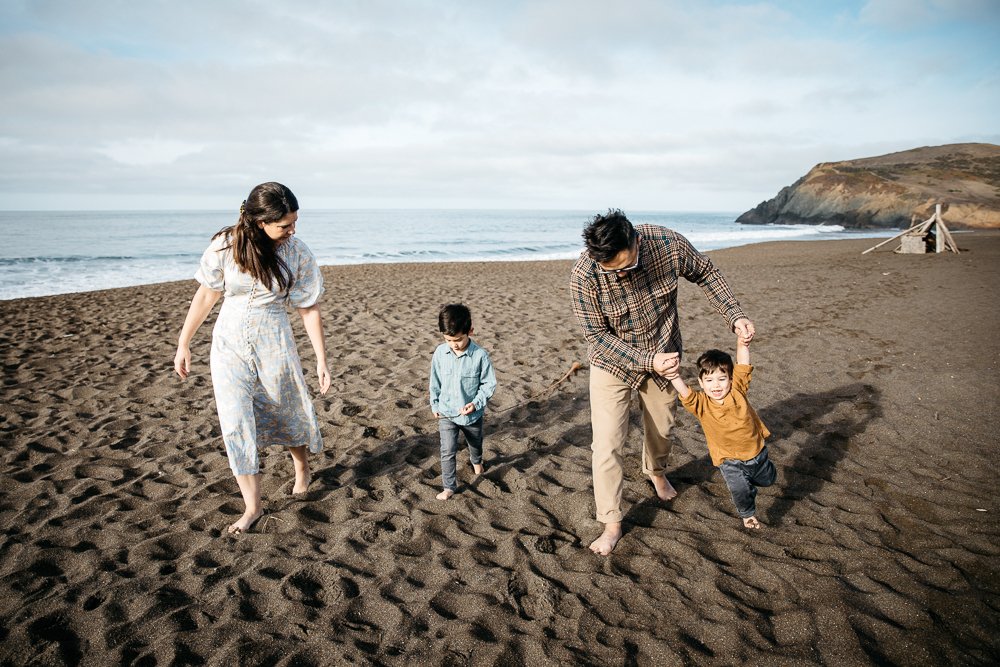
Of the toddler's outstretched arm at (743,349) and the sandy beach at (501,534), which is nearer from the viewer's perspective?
the sandy beach at (501,534)

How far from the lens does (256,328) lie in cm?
309

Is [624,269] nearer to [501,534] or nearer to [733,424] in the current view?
[733,424]

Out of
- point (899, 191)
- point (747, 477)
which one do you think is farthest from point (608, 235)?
point (899, 191)

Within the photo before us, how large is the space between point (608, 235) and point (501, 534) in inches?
75.4

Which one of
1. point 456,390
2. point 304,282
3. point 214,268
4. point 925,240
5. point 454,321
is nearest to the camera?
point 214,268

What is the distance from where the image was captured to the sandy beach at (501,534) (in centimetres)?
244

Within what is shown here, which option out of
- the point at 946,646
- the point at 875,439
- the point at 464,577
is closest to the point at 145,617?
the point at 464,577

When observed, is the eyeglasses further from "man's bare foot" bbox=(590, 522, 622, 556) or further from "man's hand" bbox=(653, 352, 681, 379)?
"man's bare foot" bbox=(590, 522, 622, 556)

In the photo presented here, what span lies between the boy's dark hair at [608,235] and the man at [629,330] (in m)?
0.20

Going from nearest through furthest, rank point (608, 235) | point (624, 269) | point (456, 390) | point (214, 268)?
point (608, 235), point (624, 269), point (214, 268), point (456, 390)

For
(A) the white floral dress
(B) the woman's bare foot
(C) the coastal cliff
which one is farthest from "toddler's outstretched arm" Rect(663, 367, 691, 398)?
(C) the coastal cliff

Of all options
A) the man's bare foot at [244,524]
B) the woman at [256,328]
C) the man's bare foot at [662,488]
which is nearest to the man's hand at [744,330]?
the man's bare foot at [662,488]

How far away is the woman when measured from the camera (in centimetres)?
293

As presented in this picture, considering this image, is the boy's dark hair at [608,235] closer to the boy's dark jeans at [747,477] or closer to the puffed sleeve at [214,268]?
the boy's dark jeans at [747,477]
